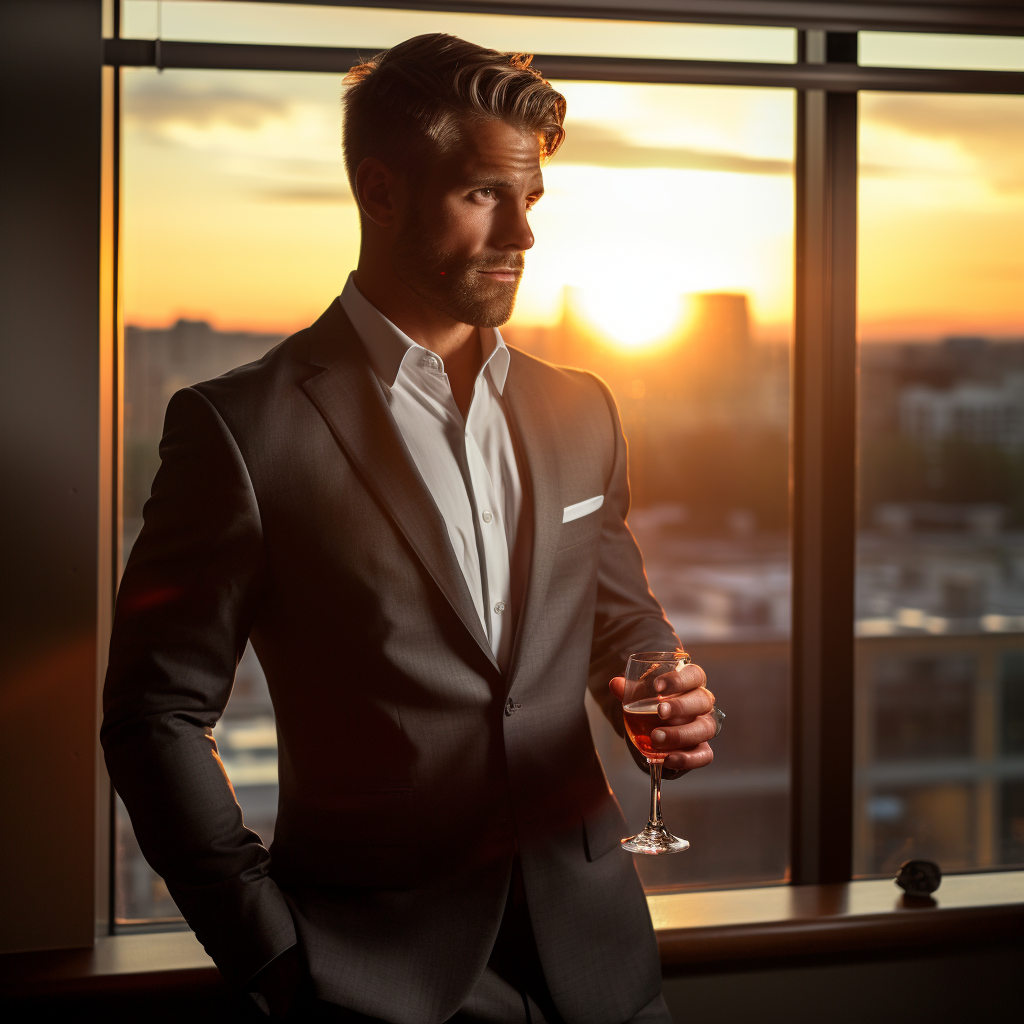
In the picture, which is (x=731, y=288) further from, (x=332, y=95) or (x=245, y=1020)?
(x=245, y=1020)

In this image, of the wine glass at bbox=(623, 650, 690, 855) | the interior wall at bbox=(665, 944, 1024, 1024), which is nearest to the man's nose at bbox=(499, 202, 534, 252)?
the wine glass at bbox=(623, 650, 690, 855)

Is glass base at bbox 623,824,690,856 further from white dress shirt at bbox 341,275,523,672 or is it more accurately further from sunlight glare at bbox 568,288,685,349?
sunlight glare at bbox 568,288,685,349

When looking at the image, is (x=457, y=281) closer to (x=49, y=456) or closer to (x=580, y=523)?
(x=580, y=523)

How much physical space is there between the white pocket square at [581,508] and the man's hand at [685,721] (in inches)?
11.4

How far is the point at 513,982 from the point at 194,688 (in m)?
0.61

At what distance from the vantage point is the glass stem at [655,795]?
1274 mm

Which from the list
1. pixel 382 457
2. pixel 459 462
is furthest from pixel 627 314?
pixel 382 457

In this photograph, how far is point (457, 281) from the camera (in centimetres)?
129

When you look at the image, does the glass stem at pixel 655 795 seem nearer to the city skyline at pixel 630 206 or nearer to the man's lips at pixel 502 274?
the man's lips at pixel 502 274

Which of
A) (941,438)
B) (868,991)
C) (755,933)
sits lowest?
(868,991)

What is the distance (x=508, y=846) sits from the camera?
1.26 metres

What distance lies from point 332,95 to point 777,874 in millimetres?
2135

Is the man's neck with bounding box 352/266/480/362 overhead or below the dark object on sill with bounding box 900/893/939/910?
overhead

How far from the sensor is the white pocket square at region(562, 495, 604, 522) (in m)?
1.35
